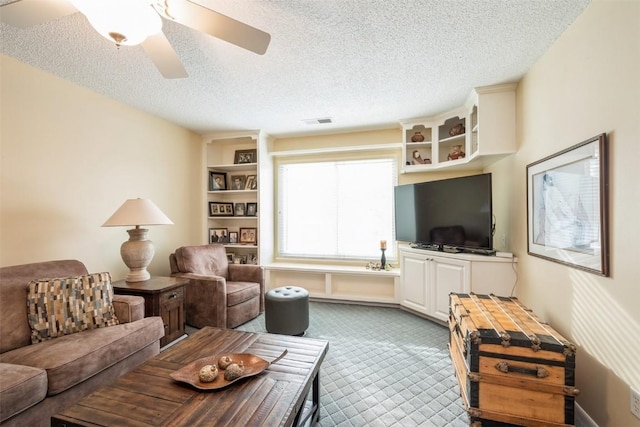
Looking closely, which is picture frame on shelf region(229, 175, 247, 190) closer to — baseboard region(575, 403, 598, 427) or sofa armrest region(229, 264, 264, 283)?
sofa armrest region(229, 264, 264, 283)

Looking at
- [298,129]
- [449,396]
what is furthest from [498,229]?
[298,129]

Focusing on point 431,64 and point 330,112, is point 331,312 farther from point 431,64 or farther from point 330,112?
point 431,64

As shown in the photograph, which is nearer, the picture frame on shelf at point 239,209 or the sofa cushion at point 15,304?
the sofa cushion at point 15,304

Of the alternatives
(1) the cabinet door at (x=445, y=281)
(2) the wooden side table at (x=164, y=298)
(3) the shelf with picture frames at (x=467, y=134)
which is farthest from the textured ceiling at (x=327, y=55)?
(2) the wooden side table at (x=164, y=298)

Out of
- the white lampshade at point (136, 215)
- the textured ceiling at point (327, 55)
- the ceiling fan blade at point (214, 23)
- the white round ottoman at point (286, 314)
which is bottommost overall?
the white round ottoman at point (286, 314)

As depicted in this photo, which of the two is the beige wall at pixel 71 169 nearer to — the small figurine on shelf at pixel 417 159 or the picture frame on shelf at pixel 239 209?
the picture frame on shelf at pixel 239 209

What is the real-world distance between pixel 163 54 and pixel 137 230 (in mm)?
1785

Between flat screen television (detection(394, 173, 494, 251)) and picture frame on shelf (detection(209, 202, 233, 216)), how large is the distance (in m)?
2.53

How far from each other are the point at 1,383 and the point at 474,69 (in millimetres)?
3591

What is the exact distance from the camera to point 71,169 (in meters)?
2.57

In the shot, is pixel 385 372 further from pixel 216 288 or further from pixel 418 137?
pixel 418 137

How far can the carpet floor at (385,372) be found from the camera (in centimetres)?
176

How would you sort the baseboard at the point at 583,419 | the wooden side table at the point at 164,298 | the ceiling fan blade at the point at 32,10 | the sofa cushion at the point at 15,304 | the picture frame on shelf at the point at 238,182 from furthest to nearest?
the picture frame on shelf at the point at 238,182
the wooden side table at the point at 164,298
the sofa cushion at the point at 15,304
the baseboard at the point at 583,419
the ceiling fan blade at the point at 32,10

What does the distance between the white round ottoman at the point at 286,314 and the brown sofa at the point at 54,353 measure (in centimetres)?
100
